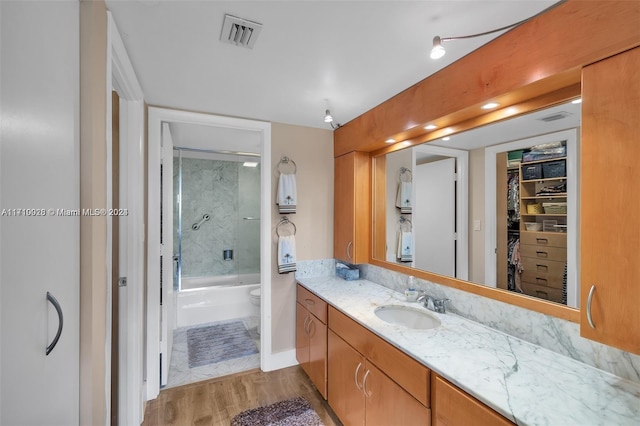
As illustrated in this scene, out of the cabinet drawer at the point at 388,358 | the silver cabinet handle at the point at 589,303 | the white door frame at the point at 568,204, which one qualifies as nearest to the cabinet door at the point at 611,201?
the silver cabinet handle at the point at 589,303

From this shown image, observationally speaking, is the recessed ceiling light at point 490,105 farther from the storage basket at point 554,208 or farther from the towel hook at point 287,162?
the towel hook at point 287,162

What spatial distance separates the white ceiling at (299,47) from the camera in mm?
1132

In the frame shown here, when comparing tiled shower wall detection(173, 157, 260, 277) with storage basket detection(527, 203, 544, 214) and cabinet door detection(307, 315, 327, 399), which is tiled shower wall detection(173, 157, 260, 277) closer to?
cabinet door detection(307, 315, 327, 399)

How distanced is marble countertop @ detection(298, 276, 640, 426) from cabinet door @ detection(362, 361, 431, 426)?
207mm

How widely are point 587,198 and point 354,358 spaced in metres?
1.36

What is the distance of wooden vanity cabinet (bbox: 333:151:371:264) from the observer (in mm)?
2449

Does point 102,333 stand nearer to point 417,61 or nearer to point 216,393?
point 216,393

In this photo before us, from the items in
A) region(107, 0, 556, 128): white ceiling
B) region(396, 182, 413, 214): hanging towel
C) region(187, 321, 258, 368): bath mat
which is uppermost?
region(107, 0, 556, 128): white ceiling

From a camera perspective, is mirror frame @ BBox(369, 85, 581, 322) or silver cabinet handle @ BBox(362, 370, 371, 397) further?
silver cabinet handle @ BBox(362, 370, 371, 397)

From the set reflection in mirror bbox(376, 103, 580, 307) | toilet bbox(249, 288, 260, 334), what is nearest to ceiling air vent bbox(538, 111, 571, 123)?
reflection in mirror bbox(376, 103, 580, 307)

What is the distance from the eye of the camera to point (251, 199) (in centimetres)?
429

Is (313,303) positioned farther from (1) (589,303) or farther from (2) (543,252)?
(1) (589,303)

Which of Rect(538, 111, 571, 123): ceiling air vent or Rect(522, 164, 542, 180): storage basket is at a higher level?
Rect(538, 111, 571, 123): ceiling air vent
